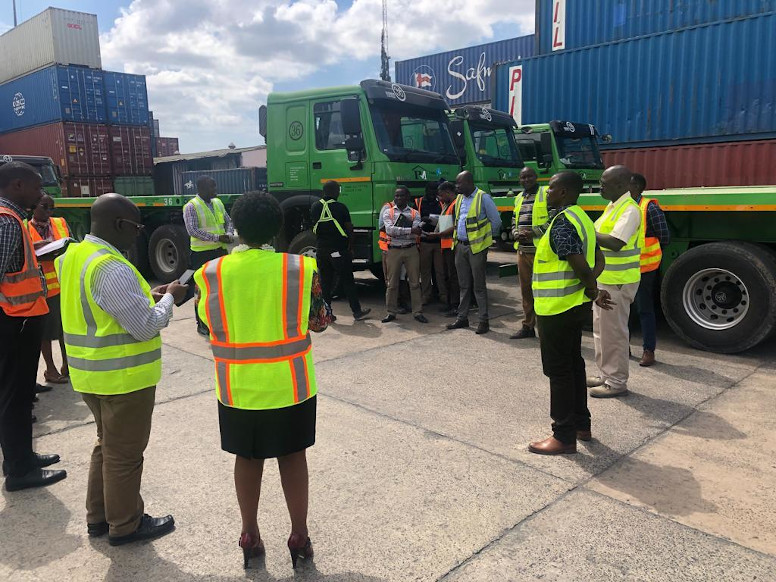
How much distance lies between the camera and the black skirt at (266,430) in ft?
7.40

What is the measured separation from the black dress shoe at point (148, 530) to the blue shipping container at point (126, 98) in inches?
752

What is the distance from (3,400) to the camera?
3.12m

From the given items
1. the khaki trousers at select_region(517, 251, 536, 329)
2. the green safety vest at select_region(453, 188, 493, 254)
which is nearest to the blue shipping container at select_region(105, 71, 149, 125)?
the green safety vest at select_region(453, 188, 493, 254)

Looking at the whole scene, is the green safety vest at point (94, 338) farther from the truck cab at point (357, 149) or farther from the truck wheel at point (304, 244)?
the truck wheel at point (304, 244)

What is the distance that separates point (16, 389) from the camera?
3143 millimetres

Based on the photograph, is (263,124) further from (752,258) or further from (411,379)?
(752,258)

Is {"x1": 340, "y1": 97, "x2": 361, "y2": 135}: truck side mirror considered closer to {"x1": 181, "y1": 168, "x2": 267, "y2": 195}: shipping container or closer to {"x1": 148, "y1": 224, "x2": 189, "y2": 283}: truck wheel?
{"x1": 148, "y1": 224, "x2": 189, "y2": 283}: truck wheel

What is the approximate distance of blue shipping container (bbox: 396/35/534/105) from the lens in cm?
2317

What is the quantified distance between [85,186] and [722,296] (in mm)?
17814

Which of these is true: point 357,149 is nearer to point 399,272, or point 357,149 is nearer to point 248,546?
Result: point 399,272

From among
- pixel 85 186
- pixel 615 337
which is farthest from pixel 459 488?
pixel 85 186

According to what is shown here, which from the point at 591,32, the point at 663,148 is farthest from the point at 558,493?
the point at 591,32

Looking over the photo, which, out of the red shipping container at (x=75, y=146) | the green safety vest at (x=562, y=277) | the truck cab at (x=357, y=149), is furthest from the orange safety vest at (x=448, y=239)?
the red shipping container at (x=75, y=146)

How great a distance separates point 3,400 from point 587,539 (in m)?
2.94
